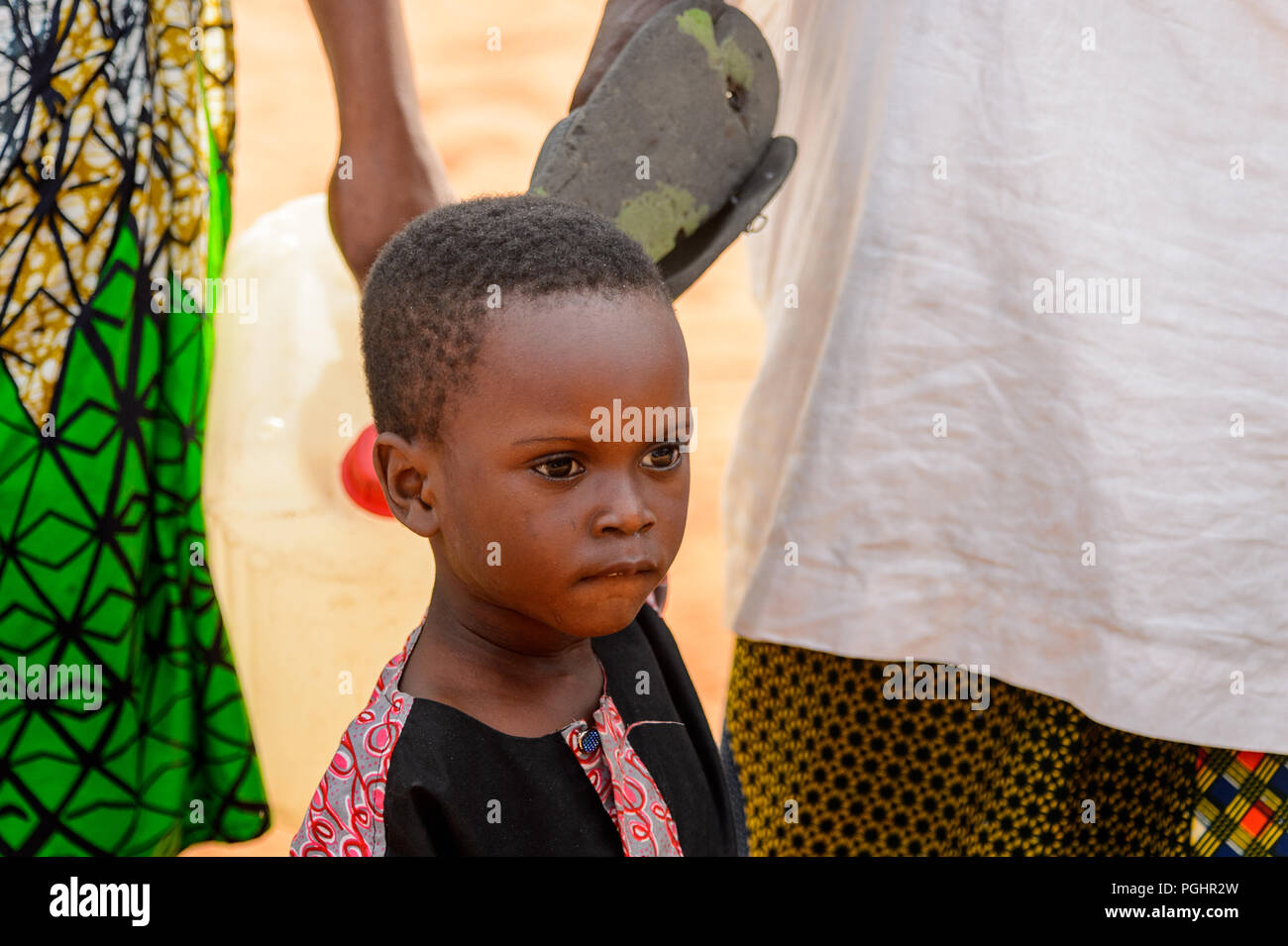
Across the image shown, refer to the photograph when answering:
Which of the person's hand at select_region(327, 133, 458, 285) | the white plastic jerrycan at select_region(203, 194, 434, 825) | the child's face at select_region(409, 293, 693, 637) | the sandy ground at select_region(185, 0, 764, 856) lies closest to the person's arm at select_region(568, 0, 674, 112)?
the person's hand at select_region(327, 133, 458, 285)

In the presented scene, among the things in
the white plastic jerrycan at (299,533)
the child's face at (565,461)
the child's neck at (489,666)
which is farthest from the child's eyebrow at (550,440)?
the white plastic jerrycan at (299,533)

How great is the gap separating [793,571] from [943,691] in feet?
0.64

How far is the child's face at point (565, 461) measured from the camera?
896mm

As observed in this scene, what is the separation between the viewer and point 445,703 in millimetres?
960

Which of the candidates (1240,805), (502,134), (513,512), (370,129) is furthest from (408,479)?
(502,134)

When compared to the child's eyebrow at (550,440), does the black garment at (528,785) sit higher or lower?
lower

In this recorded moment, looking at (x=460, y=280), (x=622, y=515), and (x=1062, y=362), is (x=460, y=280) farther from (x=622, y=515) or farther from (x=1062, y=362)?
(x=1062, y=362)

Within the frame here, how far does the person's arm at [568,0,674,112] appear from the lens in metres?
1.17

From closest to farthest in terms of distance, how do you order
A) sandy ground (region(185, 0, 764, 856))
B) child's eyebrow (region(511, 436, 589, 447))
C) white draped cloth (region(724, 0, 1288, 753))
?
1. child's eyebrow (region(511, 436, 589, 447))
2. white draped cloth (region(724, 0, 1288, 753))
3. sandy ground (region(185, 0, 764, 856))

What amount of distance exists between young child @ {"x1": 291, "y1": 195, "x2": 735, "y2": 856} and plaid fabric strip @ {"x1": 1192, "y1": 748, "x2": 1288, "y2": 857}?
555 millimetres

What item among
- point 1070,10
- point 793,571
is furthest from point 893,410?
point 1070,10

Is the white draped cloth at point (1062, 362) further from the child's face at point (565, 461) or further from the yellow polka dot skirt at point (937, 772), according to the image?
the child's face at point (565, 461)

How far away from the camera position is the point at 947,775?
1281 millimetres

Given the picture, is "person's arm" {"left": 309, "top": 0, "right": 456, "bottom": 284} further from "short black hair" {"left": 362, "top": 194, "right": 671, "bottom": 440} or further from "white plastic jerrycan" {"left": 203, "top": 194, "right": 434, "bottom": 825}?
"white plastic jerrycan" {"left": 203, "top": 194, "right": 434, "bottom": 825}
